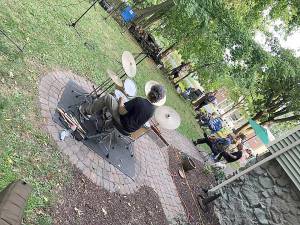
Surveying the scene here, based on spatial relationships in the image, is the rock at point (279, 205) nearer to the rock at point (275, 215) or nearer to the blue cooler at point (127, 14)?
the rock at point (275, 215)

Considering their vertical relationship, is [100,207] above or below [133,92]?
below

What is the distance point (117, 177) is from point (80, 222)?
2.14 meters

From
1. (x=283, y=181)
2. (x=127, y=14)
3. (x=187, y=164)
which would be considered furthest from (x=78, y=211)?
(x=127, y=14)

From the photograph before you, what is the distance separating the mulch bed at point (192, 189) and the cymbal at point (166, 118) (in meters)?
1.69

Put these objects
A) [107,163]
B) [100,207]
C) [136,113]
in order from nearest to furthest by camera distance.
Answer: [100,207]
[136,113]
[107,163]

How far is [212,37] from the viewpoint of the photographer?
1694 centimetres

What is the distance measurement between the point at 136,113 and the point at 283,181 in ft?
14.2

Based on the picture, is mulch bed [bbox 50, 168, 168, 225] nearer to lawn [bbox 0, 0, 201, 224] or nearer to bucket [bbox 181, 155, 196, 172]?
lawn [bbox 0, 0, 201, 224]

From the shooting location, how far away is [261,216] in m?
9.68

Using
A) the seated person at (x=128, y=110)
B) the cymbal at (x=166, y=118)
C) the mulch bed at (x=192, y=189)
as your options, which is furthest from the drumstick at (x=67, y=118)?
the mulch bed at (x=192, y=189)

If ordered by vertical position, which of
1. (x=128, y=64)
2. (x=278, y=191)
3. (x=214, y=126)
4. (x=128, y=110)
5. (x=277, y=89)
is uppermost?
(x=277, y=89)

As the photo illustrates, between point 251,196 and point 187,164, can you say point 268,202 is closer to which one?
point 251,196

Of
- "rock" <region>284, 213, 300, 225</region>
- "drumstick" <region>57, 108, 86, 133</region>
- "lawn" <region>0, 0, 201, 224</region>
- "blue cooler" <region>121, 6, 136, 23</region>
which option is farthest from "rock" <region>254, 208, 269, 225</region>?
"blue cooler" <region>121, 6, 136, 23</region>

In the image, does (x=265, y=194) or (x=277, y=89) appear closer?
(x=265, y=194)
